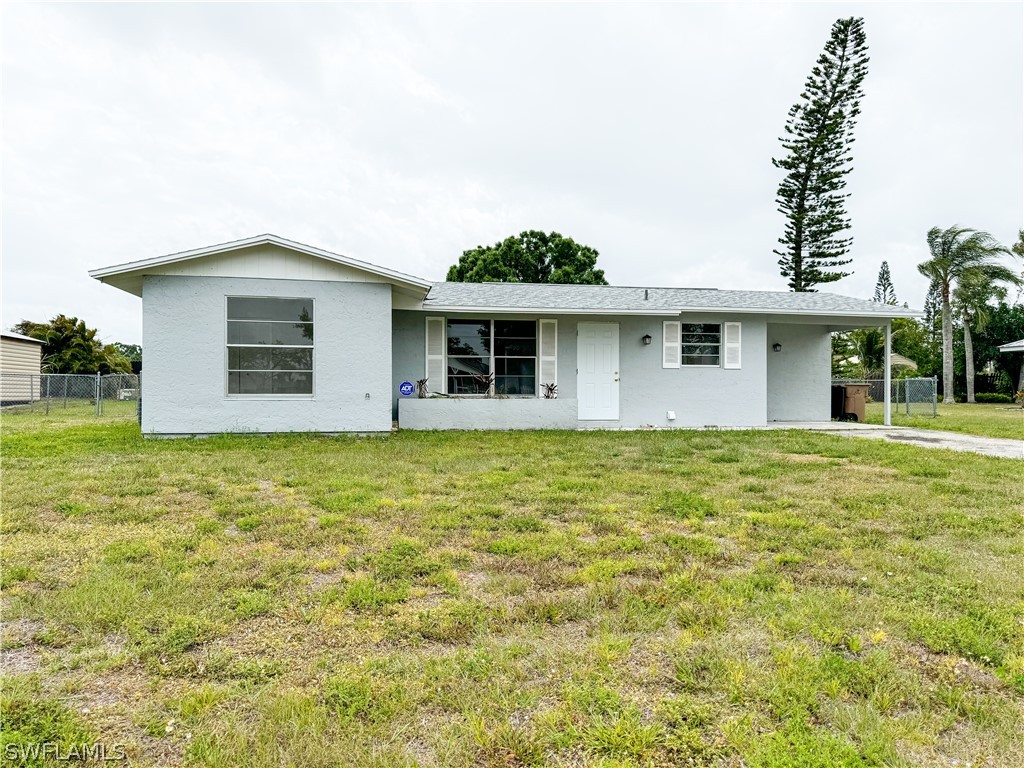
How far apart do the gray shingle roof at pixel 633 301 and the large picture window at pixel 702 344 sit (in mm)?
542

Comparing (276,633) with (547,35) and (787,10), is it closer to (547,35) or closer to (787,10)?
(547,35)

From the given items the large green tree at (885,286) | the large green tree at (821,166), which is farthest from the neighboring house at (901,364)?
the large green tree at (885,286)

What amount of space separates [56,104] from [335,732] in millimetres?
13936

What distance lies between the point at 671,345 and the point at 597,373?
5.68 feet

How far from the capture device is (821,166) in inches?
978

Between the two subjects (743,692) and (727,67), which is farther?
(727,67)

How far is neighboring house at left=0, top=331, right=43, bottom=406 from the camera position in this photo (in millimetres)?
18406

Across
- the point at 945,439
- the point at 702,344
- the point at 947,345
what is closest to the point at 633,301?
the point at 702,344

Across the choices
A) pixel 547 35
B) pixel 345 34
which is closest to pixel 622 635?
pixel 345 34

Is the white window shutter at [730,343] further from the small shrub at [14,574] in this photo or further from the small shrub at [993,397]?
the small shrub at [993,397]

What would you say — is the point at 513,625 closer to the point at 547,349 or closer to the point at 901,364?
the point at 547,349

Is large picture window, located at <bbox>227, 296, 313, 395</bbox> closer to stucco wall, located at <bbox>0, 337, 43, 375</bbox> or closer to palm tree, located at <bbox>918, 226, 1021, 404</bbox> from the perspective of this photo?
stucco wall, located at <bbox>0, 337, 43, 375</bbox>

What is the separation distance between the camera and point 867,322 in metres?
12.6

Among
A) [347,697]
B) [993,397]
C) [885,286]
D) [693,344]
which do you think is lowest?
[347,697]
